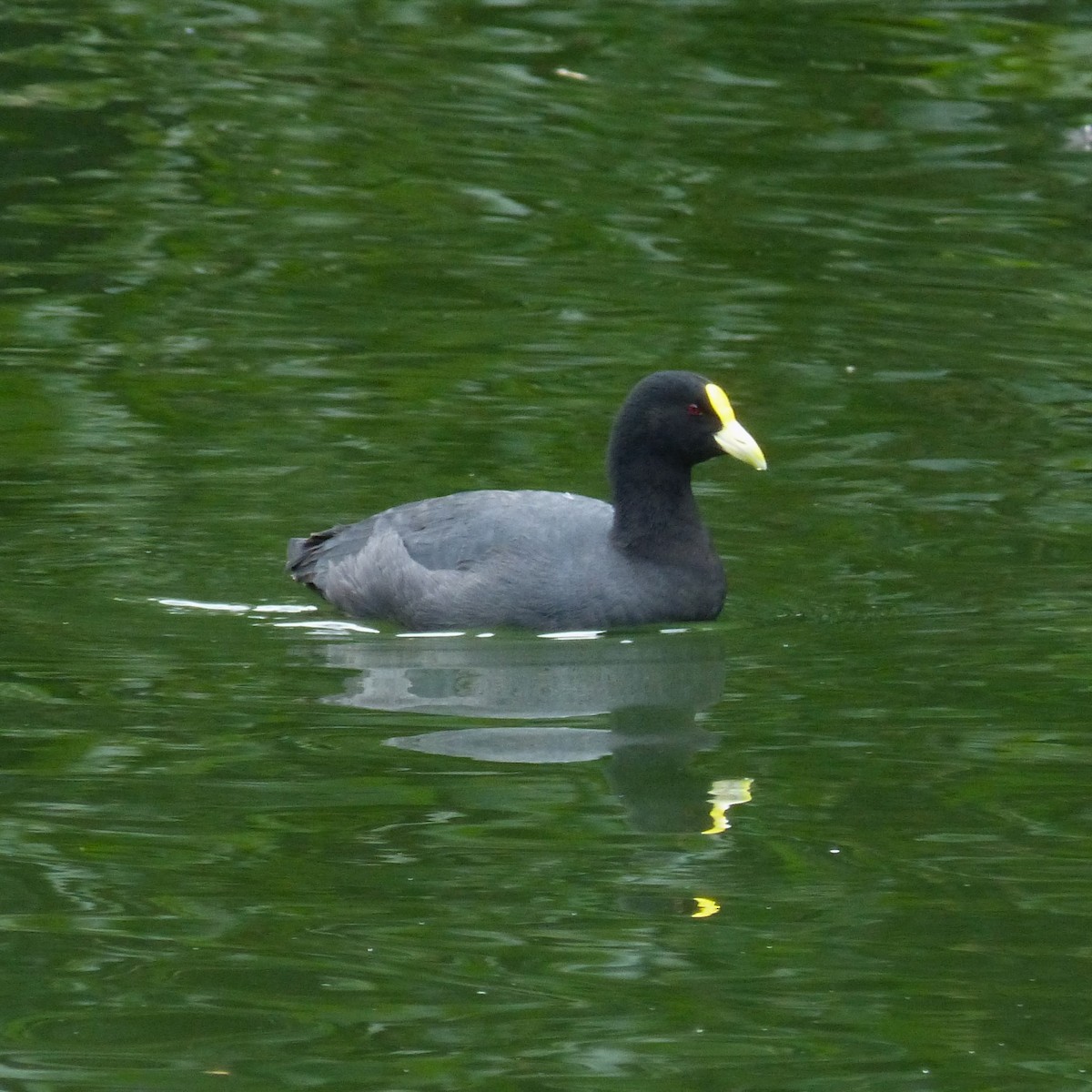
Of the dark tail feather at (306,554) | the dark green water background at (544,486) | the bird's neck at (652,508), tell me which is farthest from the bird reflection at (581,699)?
the dark tail feather at (306,554)

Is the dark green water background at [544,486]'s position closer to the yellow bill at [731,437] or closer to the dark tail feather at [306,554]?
the dark tail feather at [306,554]

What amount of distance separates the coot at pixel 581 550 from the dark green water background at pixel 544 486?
153 mm

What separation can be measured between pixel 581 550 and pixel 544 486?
4.61 ft

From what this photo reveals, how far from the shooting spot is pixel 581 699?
23.7 ft

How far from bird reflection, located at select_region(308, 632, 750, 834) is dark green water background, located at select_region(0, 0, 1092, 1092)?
0.07 ft

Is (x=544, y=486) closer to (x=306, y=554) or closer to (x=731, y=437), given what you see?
(x=306, y=554)

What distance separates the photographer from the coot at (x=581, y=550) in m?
7.74

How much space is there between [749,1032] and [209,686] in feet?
8.90

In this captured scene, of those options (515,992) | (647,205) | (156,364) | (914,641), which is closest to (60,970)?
(515,992)

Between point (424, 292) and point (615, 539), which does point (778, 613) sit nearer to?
point (615, 539)

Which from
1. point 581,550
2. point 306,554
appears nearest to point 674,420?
point 581,550

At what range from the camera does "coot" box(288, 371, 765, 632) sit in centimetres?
774

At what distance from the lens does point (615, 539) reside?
7.91 meters

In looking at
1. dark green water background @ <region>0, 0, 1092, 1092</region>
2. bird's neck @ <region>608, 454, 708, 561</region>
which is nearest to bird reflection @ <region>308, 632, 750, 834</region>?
dark green water background @ <region>0, 0, 1092, 1092</region>
